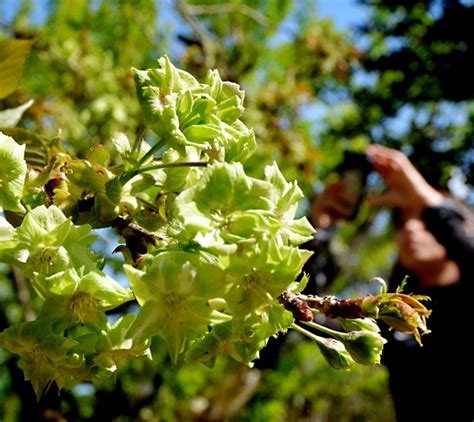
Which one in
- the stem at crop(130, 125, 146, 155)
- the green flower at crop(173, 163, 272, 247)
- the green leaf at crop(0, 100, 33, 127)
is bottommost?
the green leaf at crop(0, 100, 33, 127)

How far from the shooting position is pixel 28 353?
60 cm

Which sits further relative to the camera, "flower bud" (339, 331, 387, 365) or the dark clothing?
the dark clothing

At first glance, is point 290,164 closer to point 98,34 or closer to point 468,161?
point 468,161

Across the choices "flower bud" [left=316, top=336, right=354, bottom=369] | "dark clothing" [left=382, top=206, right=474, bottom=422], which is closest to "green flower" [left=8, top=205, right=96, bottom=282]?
"flower bud" [left=316, top=336, right=354, bottom=369]

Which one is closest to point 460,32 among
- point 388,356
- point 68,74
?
point 388,356

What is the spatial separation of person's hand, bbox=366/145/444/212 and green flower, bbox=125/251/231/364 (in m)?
1.80

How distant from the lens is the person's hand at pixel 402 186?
7.42 ft

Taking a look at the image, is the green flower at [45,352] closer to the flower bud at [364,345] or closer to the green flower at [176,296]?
the green flower at [176,296]

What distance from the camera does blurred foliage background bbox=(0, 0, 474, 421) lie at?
2.58 metres

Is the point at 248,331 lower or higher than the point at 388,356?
higher

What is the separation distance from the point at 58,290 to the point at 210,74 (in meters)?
0.27

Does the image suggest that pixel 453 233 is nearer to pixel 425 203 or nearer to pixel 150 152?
pixel 425 203

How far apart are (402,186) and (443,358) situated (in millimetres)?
705

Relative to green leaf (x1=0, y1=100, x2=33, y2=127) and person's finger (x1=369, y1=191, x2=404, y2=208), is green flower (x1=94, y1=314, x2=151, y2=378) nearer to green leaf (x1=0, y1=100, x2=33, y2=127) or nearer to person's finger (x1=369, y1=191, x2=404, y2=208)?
green leaf (x1=0, y1=100, x2=33, y2=127)
